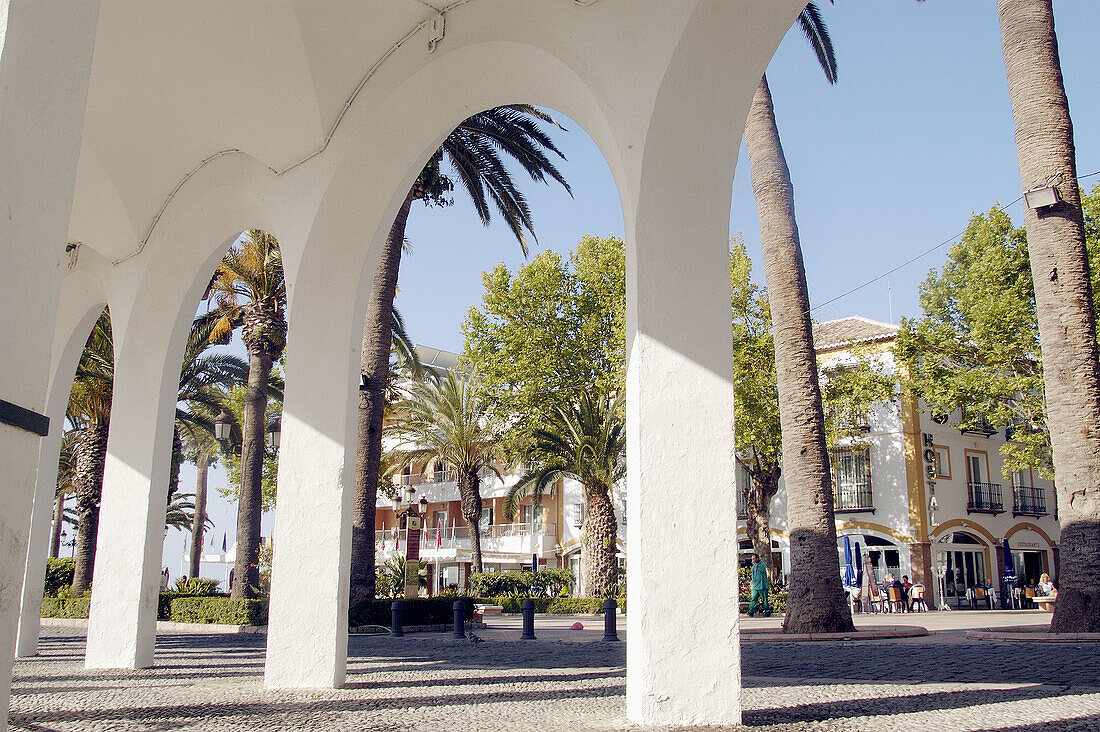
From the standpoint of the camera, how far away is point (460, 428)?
100 feet

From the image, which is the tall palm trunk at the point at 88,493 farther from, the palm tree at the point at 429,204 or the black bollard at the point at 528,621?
the black bollard at the point at 528,621

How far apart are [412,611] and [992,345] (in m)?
19.0

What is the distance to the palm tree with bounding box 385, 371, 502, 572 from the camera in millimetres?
30031

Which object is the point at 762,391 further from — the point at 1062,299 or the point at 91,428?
the point at 91,428

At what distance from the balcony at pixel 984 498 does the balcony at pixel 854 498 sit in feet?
13.1

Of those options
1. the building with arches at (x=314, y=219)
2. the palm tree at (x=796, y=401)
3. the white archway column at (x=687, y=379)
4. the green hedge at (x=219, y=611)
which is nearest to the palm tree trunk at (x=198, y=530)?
the green hedge at (x=219, y=611)

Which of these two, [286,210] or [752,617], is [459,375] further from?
[286,210]

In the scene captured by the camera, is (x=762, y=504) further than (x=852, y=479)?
No

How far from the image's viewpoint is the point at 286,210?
7.71m

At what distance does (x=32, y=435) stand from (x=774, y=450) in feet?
89.8

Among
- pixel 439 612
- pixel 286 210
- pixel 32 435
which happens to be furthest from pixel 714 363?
pixel 439 612

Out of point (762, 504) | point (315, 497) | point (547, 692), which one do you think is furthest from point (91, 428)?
point (762, 504)

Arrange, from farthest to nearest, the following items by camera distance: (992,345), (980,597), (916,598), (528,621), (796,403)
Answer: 1. (980,597)
2. (916,598)
3. (992,345)
4. (528,621)
5. (796,403)

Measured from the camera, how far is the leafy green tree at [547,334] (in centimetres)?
2828
